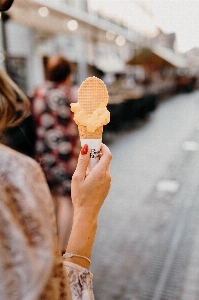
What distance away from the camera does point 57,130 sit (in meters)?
Result: 3.19

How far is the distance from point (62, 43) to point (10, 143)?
1532 centimetres

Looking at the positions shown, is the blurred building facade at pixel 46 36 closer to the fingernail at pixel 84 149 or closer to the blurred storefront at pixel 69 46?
the blurred storefront at pixel 69 46

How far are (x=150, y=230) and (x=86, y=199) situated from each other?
344 cm

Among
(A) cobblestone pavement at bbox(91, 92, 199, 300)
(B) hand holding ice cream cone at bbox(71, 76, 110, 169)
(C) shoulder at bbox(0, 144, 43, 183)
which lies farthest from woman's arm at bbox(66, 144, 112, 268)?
(A) cobblestone pavement at bbox(91, 92, 199, 300)

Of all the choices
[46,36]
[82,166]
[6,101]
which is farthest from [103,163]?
[46,36]

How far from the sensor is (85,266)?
1.12 metres

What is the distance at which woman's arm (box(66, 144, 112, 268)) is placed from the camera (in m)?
1.09

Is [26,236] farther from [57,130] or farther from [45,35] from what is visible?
[45,35]

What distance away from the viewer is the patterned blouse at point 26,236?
0.69 m

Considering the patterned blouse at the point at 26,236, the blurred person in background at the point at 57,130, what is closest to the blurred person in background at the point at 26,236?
the patterned blouse at the point at 26,236

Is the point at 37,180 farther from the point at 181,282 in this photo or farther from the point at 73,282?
the point at 181,282

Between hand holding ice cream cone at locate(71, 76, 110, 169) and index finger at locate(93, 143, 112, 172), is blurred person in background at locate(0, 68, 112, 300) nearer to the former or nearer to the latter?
index finger at locate(93, 143, 112, 172)

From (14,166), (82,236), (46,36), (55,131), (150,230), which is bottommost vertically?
(150,230)

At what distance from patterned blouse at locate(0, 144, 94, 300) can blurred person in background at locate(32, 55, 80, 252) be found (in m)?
2.32
